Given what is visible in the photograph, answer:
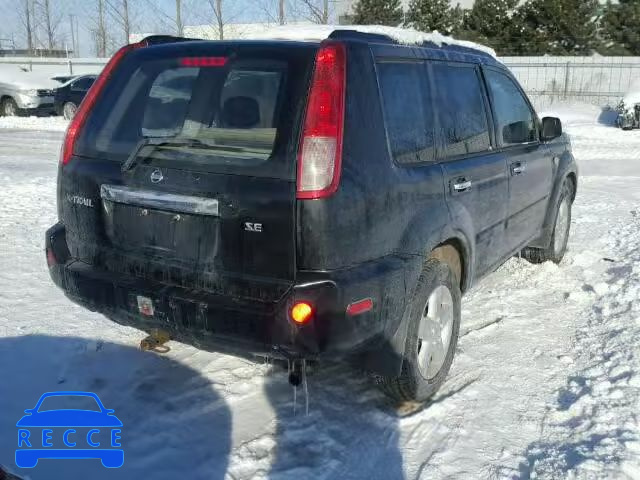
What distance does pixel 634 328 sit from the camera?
461cm

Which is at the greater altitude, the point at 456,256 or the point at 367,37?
the point at 367,37

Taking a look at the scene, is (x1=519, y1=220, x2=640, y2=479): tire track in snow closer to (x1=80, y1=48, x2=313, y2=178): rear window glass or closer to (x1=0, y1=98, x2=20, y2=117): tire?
(x1=80, y1=48, x2=313, y2=178): rear window glass

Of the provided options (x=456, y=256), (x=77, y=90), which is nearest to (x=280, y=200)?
(x=456, y=256)

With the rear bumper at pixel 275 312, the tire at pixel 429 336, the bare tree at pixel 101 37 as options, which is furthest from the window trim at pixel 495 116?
the bare tree at pixel 101 37

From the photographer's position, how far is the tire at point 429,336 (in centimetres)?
332

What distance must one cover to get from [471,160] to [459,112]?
0.30 metres

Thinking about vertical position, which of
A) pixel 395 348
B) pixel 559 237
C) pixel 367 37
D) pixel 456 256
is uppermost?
pixel 367 37

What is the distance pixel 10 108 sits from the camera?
2269 cm

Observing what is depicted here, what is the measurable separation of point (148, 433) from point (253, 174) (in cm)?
150

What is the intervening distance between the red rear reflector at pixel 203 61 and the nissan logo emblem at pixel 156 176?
628mm

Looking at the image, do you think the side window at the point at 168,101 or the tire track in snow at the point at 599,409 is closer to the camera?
the tire track in snow at the point at 599,409

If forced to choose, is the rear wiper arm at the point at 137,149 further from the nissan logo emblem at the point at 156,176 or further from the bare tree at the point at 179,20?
the bare tree at the point at 179,20

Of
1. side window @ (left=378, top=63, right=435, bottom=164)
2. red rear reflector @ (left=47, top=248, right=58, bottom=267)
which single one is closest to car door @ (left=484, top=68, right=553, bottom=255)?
side window @ (left=378, top=63, right=435, bottom=164)

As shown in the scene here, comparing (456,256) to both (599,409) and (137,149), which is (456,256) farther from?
(137,149)
